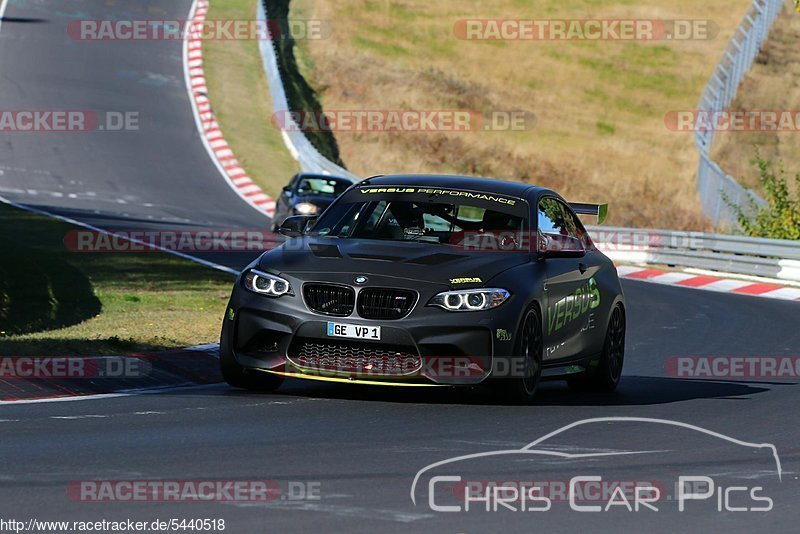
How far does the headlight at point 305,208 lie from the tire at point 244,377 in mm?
16997

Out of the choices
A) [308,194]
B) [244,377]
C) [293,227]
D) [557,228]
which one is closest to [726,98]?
[308,194]

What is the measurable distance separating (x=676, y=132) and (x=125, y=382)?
46317 millimetres

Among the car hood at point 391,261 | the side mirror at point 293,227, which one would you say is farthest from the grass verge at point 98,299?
the car hood at point 391,261

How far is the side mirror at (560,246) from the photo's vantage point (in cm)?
1062

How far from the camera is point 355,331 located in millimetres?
9414

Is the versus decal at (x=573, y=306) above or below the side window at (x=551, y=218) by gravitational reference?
below

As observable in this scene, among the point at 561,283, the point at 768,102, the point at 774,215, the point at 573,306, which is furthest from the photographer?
the point at 768,102

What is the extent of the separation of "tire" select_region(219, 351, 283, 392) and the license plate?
0.82m

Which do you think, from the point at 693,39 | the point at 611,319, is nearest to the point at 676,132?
the point at 693,39

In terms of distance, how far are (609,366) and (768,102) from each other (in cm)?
4000

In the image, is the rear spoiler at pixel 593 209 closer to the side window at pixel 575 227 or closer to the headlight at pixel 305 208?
the side window at pixel 575 227

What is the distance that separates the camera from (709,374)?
44.1 feet

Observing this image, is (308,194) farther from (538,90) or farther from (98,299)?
(538,90)

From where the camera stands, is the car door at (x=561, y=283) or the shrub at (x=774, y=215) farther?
the shrub at (x=774, y=215)
